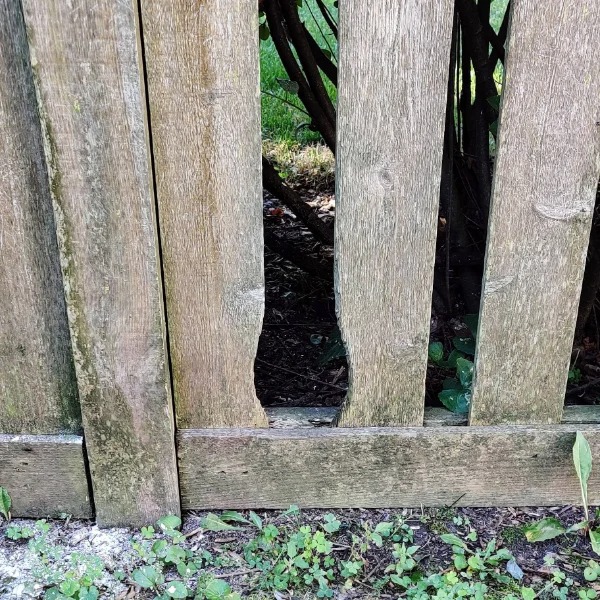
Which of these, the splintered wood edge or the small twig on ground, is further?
the small twig on ground

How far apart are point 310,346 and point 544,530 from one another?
1016mm

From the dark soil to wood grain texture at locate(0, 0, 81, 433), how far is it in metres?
0.72

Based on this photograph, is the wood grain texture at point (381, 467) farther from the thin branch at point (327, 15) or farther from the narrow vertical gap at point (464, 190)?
the thin branch at point (327, 15)

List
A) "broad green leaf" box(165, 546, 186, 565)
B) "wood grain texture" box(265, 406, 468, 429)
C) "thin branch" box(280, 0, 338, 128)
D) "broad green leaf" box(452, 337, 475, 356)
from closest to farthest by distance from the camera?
"broad green leaf" box(165, 546, 186, 565)
"wood grain texture" box(265, 406, 468, 429)
"broad green leaf" box(452, 337, 475, 356)
"thin branch" box(280, 0, 338, 128)

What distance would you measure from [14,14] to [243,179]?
52 centimetres

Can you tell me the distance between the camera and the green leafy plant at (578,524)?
1.68m

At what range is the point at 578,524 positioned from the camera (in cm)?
173

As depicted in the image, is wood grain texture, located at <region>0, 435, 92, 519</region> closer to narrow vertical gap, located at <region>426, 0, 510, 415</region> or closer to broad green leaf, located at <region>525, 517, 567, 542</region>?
narrow vertical gap, located at <region>426, 0, 510, 415</region>

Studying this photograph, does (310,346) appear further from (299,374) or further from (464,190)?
(464,190)

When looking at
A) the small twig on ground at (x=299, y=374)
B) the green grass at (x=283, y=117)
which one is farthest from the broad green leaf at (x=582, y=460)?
the green grass at (x=283, y=117)

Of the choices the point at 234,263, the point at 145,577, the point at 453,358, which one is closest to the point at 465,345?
the point at 453,358

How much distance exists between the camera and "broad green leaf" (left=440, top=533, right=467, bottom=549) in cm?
168

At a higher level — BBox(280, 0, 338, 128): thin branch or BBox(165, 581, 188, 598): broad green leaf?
BBox(280, 0, 338, 128): thin branch

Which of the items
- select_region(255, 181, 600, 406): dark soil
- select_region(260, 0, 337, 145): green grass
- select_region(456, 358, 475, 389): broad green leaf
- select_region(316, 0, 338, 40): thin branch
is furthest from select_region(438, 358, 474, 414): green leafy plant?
select_region(260, 0, 337, 145): green grass
